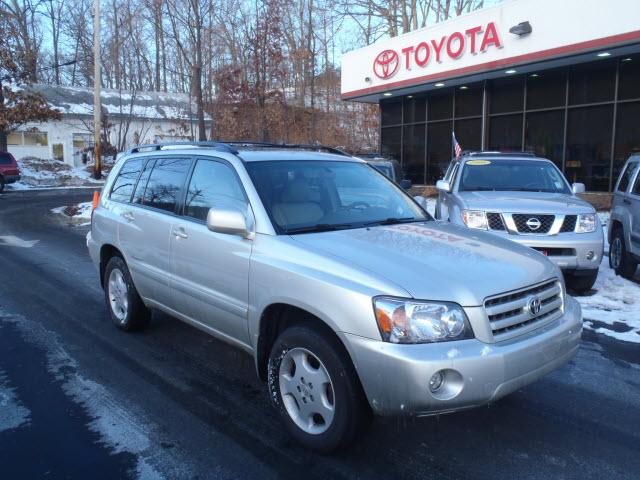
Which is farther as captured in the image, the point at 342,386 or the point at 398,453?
the point at 398,453

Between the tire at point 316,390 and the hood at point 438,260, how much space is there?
0.51 metres

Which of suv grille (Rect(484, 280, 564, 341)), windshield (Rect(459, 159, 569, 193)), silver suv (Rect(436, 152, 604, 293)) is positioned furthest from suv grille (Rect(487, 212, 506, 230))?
suv grille (Rect(484, 280, 564, 341))

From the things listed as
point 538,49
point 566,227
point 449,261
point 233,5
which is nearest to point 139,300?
point 449,261

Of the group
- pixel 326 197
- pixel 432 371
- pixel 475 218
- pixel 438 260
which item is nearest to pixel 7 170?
pixel 475 218

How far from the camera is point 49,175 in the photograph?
113ft

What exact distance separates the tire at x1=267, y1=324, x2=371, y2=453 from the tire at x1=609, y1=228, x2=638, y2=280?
241 inches

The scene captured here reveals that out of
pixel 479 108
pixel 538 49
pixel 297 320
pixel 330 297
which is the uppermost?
pixel 538 49

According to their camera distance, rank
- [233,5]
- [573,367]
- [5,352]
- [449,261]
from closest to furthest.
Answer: [449,261], [573,367], [5,352], [233,5]

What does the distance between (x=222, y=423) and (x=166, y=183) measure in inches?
85.6

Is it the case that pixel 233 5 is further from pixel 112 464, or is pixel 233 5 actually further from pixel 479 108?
pixel 112 464

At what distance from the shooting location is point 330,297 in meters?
3.11

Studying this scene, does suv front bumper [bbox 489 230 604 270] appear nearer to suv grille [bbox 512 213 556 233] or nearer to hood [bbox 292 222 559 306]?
suv grille [bbox 512 213 556 233]

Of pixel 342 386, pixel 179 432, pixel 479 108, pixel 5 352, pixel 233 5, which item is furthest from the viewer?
pixel 233 5

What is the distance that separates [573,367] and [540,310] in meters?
1.71
